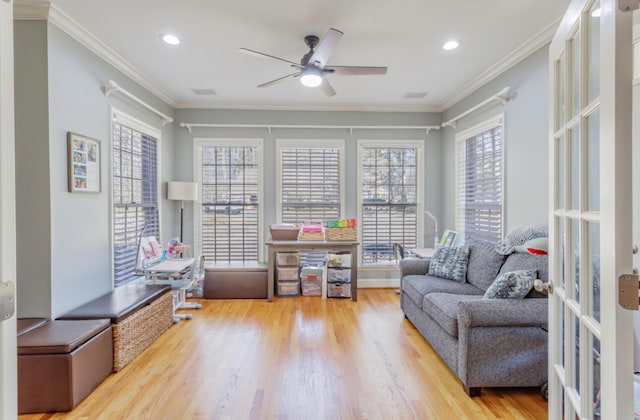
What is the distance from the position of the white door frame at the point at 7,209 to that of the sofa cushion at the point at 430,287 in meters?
2.74

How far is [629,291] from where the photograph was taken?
83 centimetres

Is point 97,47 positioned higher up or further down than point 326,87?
higher up

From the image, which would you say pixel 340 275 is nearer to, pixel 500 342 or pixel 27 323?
pixel 500 342

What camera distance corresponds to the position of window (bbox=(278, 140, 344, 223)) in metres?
4.76

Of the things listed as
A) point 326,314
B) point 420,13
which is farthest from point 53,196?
point 420,13

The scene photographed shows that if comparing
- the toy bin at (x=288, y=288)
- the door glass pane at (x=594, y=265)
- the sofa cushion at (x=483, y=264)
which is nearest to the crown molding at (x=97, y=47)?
the toy bin at (x=288, y=288)

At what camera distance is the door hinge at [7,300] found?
0.80 m

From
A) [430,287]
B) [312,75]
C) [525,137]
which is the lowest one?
[430,287]

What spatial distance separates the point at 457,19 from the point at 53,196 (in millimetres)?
3343

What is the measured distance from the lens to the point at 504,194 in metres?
3.34

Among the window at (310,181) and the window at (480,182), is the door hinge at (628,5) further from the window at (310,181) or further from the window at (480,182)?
the window at (310,181)

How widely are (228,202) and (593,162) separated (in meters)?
4.30

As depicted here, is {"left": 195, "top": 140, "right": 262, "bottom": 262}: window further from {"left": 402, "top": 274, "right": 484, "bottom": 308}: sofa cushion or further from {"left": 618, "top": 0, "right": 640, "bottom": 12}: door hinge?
{"left": 618, "top": 0, "right": 640, "bottom": 12}: door hinge

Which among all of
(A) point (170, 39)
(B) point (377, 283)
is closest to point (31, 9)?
(A) point (170, 39)
